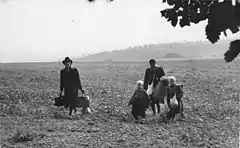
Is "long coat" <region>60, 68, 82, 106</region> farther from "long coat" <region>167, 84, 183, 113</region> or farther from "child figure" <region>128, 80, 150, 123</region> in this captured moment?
"long coat" <region>167, 84, 183, 113</region>

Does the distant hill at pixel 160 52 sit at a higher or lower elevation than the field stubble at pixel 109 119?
higher

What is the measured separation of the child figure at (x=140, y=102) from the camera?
13.1 meters

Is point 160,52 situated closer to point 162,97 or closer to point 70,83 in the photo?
point 162,97

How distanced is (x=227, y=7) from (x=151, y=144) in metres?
6.78

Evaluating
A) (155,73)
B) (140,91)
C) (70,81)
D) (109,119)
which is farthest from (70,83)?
(155,73)

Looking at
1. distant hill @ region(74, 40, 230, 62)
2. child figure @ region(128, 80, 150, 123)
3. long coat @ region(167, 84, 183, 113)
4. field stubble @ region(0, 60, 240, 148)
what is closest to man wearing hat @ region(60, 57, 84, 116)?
field stubble @ region(0, 60, 240, 148)

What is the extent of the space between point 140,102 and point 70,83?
209 centimetres

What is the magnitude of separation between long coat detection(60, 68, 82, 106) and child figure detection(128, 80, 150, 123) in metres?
1.66

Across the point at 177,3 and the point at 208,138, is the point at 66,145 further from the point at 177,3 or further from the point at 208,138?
the point at 177,3

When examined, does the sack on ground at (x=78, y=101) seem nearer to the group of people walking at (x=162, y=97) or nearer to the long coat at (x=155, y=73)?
the group of people walking at (x=162, y=97)

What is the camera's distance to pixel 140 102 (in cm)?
1314

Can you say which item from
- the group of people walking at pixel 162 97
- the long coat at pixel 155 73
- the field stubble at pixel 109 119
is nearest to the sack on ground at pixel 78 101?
the field stubble at pixel 109 119

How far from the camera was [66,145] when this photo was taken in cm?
1005

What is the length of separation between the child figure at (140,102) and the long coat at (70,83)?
1.66 m
